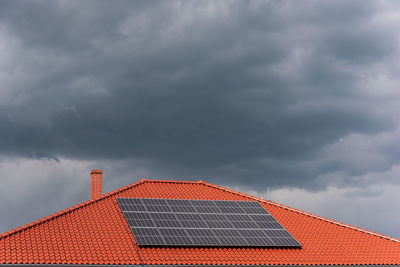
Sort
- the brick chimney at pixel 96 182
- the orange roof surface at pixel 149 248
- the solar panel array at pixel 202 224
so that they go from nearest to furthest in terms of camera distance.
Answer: the orange roof surface at pixel 149 248
the solar panel array at pixel 202 224
the brick chimney at pixel 96 182

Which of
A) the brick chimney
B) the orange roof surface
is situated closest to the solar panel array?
the orange roof surface

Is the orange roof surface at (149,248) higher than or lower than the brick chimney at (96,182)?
lower

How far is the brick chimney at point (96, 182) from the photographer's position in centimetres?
3544

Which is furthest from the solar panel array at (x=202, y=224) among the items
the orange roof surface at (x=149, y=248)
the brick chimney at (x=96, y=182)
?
the brick chimney at (x=96, y=182)

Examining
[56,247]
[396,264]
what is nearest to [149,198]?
[56,247]

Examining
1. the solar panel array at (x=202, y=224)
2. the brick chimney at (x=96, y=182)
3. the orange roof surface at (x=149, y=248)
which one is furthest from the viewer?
the brick chimney at (x=96, y=182)

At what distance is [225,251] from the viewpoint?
1105 inches

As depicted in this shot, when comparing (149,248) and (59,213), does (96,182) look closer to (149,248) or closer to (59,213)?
(59,213)

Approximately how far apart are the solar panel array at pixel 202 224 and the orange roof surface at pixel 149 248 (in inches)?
18.9

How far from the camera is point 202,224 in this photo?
30.4 meters

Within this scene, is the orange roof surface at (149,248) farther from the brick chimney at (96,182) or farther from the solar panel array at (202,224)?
the brick chimney at (96,182)

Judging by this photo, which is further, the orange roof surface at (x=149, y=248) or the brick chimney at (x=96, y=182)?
the brick chimney at (x=96, y=182)

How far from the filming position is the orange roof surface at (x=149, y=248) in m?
25.8

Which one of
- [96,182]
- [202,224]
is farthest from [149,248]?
[96,182]
